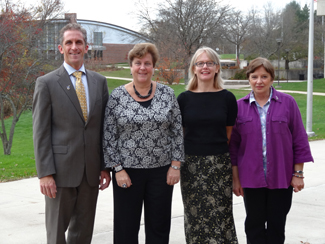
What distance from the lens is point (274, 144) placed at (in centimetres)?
373

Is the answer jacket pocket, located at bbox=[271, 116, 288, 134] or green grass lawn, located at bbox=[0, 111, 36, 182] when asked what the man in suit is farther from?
green grass lawn, located at bbox=[0, 111, 36, 182]

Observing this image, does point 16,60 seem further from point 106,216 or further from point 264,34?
point 264,34

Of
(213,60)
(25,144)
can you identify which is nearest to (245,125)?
(213,60)

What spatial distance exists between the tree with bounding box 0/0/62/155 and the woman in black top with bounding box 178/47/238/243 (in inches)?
374

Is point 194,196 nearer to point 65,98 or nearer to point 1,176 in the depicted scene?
point 65,98

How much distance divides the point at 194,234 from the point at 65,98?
174 cm

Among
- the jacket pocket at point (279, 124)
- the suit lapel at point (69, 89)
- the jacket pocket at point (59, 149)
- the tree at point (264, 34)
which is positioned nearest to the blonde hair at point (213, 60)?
the jacket pocket at point (279, 124)

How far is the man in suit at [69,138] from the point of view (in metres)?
3.40

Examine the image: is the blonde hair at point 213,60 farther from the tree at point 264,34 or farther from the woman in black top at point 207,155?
the tree at point 264,34

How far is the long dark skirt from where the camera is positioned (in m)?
3.78

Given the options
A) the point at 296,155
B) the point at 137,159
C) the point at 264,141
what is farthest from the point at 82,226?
the point at 296,155

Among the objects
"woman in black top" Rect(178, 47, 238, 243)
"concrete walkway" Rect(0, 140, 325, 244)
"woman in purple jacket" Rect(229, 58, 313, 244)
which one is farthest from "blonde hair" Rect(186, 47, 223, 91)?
"concrete walkway" Rect(0, 140, 325, 244)

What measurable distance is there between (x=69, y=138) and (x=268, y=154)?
1.80 m

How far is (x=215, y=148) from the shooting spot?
12.4ft
